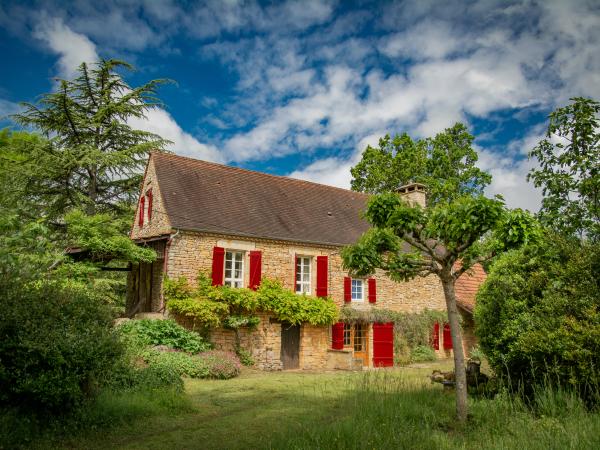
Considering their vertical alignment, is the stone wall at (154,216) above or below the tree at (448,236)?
above

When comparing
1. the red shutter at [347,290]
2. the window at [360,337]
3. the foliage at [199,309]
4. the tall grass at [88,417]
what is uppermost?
the red shutter at [347,290]

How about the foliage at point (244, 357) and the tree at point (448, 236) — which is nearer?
the tree at point (448, 236)

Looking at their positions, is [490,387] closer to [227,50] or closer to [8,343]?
[8,343]

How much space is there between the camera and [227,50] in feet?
37.4

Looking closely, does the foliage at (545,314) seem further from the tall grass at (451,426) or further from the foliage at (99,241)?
the foliage at (99,241)

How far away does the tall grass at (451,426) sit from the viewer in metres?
5.34

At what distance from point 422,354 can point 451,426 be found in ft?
42.7

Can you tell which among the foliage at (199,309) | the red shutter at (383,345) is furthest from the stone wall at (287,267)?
the red shutter at (383,345)

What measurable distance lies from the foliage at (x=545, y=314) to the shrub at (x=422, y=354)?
1072 centimetres

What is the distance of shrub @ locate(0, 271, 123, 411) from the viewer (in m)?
5.86

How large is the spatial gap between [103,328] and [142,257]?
26.2ft

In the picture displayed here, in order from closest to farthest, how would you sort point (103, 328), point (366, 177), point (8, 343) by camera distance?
1. point (8, 343)
2. point (103, 328)
3. point (366, 177)

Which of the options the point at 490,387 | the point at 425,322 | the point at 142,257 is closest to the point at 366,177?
the point at 425,322

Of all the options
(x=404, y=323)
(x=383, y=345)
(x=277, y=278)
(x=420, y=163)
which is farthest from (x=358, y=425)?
(x=420, y=163)
